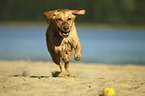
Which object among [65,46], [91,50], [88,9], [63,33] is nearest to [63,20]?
[63,33]

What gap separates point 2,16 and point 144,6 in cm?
5976

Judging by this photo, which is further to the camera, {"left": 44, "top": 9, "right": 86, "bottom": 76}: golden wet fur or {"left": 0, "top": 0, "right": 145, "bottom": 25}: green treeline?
{"left": 0, "top": 0, "right": 145, "bottom": 25}: green treeline

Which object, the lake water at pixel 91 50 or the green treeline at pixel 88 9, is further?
the green treeline at pixel 88 9

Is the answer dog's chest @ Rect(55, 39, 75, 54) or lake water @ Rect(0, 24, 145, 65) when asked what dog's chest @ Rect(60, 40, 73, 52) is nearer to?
dog's chest @ Rect(55, 39, 75, 54)

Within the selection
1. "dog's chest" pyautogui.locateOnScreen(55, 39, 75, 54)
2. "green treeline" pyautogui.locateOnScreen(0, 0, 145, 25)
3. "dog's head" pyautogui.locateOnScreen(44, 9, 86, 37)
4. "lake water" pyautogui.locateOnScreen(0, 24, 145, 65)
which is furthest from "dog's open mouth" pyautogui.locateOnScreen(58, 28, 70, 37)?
"green treeline" pyautogui.locateOnScreen(0, 0, 145, 25)

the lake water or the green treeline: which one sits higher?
the green treeline

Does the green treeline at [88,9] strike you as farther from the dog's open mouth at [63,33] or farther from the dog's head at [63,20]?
the dog's open mouth at [63,33]

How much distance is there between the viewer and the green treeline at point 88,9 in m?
91.1

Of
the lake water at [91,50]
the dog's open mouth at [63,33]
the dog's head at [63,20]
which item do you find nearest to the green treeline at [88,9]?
the lake water at [91,50]

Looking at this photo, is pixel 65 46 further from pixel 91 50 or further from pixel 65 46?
pixel 91 50

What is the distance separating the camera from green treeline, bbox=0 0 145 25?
299ft

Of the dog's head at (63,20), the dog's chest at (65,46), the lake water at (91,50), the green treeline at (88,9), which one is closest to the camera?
the dog's head at (63,20)

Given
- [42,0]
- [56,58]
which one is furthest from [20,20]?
[56,58]

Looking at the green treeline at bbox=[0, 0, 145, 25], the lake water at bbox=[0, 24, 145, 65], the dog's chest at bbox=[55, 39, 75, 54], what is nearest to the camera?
the dog's chest at bbox=[55, 39, 75, 54]
